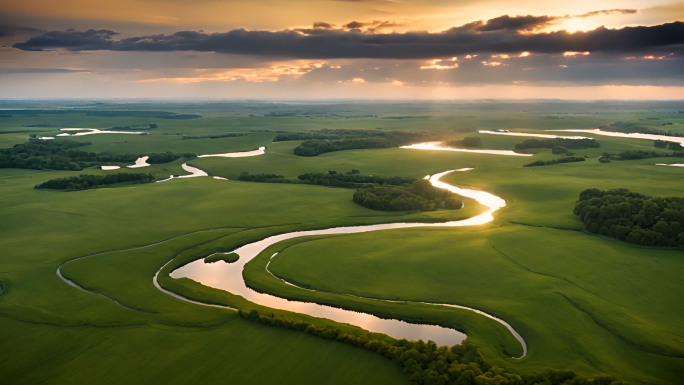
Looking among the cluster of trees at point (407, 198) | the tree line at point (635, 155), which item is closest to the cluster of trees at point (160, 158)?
the cluster of trees at point (407, 198)

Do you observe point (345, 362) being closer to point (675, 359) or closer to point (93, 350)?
point (93, 350)

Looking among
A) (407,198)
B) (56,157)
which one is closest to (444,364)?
(407,198)

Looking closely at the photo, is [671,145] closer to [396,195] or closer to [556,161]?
[556,161]

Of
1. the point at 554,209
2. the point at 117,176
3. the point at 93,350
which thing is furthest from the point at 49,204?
the point at 554,209

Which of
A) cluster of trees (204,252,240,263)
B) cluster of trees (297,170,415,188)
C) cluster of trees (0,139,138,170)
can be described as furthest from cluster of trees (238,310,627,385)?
cluster of trees (0,139,138,170)

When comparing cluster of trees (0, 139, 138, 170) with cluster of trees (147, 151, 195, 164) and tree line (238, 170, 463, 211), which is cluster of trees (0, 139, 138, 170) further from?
tree line (238, 170, 463, 211)

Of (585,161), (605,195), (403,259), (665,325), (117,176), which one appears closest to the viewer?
(665,325)
